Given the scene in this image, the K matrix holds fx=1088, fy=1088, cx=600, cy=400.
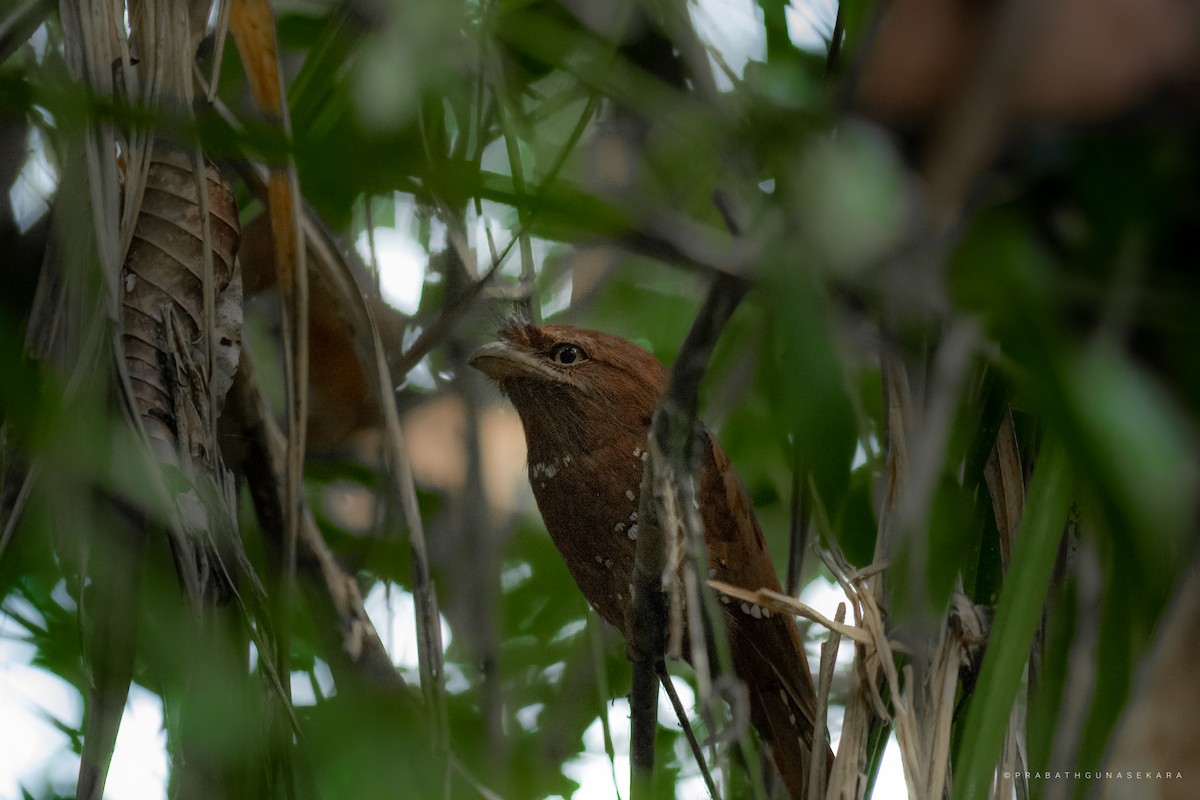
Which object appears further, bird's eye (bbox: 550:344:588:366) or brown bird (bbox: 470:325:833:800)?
bird's eye (bbox: 550:344:588:366)

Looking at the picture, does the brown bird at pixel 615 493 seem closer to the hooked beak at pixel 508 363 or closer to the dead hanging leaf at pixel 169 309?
the hooked beak at pixel 508 363

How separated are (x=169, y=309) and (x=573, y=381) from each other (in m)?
0.86

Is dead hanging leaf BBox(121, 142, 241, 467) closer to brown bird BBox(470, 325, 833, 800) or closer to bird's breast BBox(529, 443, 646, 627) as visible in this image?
brown bird BBox(470, 325, 833, 800)

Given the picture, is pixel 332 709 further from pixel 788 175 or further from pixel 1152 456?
pixel 1152 456

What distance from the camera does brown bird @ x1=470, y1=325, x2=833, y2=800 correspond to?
205 centimetres

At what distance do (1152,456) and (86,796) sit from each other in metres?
1.20

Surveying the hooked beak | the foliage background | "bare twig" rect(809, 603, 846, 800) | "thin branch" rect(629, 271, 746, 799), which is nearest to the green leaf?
the foliage background

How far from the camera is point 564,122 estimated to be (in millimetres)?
2205

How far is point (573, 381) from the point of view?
2.17 metres

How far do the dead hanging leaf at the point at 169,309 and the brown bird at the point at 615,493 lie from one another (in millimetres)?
648

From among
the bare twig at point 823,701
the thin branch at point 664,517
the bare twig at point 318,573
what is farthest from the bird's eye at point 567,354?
the bare twig at point 823,701

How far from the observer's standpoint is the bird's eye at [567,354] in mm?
2197

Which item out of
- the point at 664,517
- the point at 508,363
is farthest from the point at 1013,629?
the point at 508,363

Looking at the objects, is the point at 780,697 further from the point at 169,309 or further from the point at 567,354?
the point at 169,309
